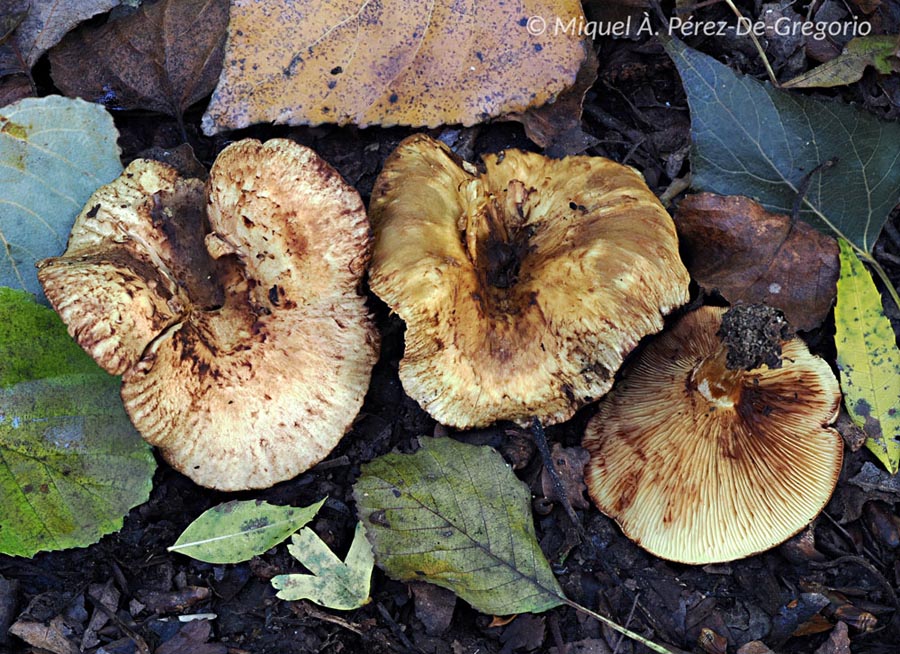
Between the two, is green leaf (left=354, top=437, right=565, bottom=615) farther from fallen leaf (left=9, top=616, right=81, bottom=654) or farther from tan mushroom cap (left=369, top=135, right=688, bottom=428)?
fallen leaf (left=9, top=616, right=81, bottom=654)

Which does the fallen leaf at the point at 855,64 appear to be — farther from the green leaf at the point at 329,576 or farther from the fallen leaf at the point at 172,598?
the fallen leaf at the point at 172,598

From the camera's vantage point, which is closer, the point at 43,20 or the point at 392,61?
the point at 392,61

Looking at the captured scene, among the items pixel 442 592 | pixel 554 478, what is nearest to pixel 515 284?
pixel 554 478

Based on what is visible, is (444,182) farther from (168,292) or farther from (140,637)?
(140,637)

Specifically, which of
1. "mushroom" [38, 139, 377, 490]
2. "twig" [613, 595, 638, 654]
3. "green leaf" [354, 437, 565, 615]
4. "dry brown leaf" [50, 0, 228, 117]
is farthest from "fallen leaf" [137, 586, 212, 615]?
"dry brown leaf" [50, 0, 228, 117]

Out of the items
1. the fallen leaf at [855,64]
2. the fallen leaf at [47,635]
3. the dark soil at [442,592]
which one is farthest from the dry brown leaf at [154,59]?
the fallen leaf at [855,64]

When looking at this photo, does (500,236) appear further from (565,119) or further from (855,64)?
(855,64)

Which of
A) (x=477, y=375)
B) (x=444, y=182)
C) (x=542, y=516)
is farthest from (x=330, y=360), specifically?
(x=542, y=516)

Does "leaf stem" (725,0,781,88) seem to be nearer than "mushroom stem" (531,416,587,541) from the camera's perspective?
No
